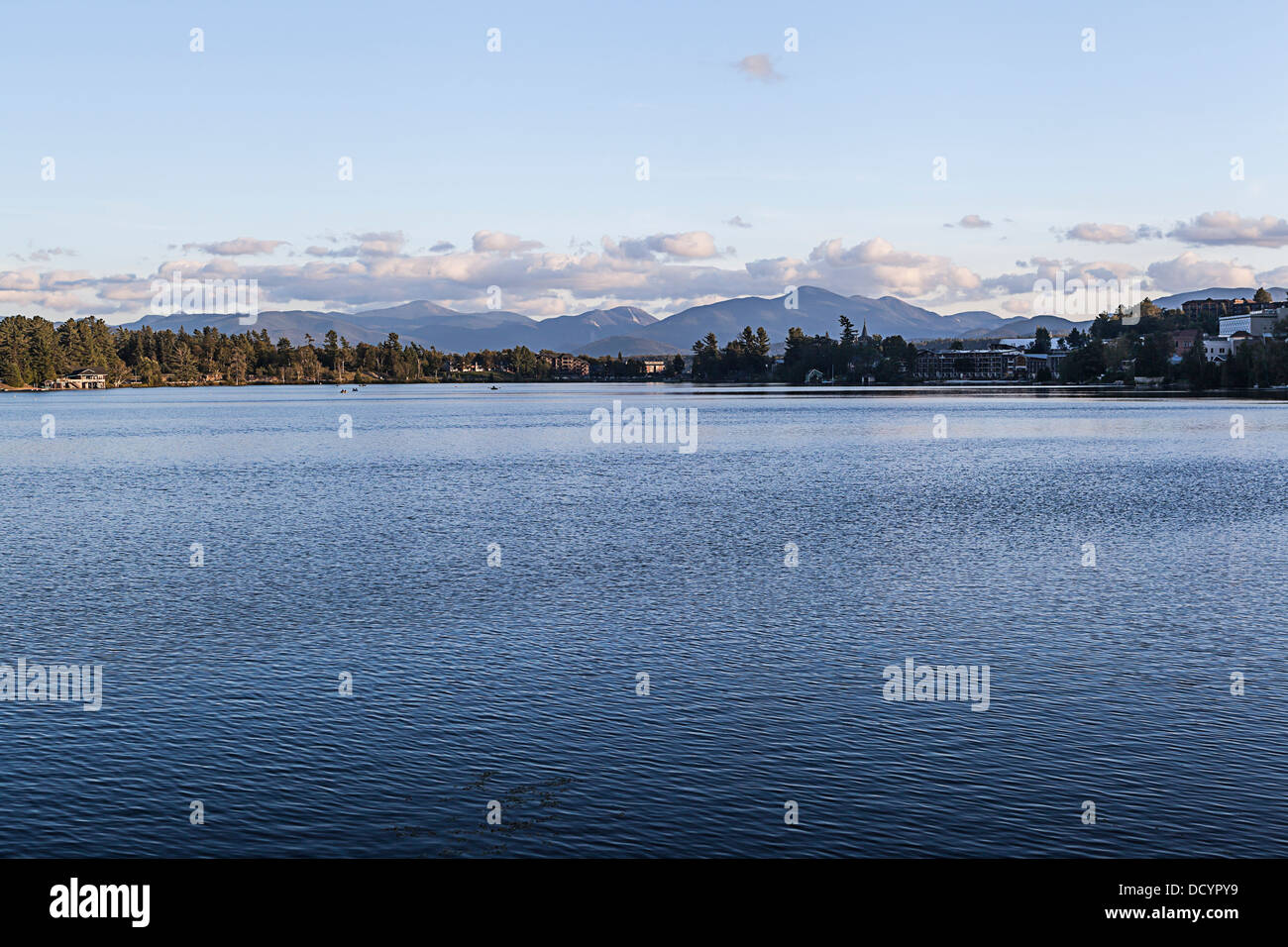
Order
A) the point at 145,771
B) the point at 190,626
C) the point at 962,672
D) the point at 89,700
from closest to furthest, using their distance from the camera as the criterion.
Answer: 1. the point at 145,771
2. the point at 89,700
3. the point at 962,672
4. the point at 190,626

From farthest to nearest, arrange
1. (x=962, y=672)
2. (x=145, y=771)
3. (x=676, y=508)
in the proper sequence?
(x=676, y=508), (x=962, y=672), (x=145, y=771)

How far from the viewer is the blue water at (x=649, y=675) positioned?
18.2 m

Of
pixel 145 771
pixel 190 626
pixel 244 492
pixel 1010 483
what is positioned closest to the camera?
pixel 145 771

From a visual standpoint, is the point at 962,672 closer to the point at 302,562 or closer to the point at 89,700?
the point at 89,700

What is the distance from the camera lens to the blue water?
1822 cm

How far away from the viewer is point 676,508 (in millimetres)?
60094

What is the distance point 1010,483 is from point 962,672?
162ft

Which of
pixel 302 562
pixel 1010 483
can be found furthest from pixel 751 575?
pixel 1010 483

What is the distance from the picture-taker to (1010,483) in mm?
72875

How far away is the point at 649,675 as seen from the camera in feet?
86.6
